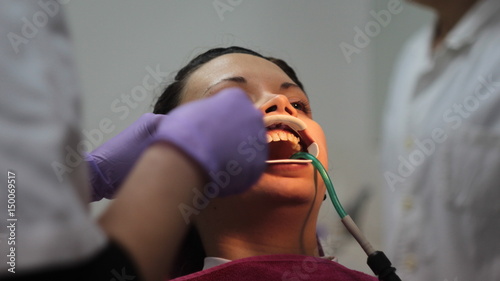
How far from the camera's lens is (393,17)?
1.35 m

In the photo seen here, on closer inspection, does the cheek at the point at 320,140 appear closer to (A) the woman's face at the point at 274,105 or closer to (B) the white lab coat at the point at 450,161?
(A) the woman's face at the point at 274,105

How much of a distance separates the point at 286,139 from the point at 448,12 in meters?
0.67

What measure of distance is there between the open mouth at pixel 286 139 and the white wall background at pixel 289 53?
0.19m

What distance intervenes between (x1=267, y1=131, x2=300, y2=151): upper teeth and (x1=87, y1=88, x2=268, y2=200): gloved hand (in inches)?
4.8

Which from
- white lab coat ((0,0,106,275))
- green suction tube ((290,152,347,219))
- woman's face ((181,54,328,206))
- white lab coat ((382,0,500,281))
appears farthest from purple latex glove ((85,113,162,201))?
white lab coat ((382,0,500,281))

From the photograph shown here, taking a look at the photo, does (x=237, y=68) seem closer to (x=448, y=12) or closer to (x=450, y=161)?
(x=450, y=161)

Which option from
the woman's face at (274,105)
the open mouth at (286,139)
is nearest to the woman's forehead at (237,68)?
the woman's face at (274,105)

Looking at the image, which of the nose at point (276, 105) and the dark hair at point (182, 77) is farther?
the dark hair at point (182, 77)

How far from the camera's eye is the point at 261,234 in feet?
2.79

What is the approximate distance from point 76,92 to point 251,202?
473mm

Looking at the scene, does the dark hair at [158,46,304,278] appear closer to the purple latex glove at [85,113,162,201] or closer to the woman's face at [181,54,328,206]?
the woman's face at [181,54,328,206]

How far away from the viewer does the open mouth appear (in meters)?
0.82

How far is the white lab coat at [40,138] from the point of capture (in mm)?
340

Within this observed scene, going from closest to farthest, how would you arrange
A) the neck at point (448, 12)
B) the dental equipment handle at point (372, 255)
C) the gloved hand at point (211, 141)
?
the gloved hand at point (211, 141) < the dental equipment handle at point (372, 255) < the neck at point (448, 12)
